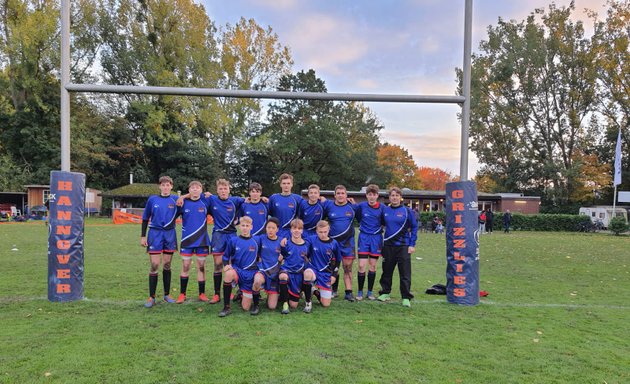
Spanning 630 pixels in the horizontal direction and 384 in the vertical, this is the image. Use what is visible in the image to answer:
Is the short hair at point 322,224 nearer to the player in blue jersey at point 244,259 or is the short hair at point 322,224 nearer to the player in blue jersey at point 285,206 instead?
the player in blue jersey at point 285,206

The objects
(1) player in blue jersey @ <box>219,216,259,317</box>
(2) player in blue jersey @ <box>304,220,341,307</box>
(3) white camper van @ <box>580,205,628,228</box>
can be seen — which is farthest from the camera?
(3) white camper van @ <box>580,205,628,228</box>

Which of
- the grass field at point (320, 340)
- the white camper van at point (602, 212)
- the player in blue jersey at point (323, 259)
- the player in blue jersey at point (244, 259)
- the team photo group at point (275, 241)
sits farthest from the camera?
the white camper van at point (602, 212)

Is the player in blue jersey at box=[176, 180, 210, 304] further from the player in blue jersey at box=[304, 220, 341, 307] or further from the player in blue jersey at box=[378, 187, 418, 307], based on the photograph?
the player in blue jersey at box=[378, 187, 418, 307]

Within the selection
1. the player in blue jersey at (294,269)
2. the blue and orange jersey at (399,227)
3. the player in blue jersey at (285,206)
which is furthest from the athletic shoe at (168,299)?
the blue and orange jersey at (399,227)

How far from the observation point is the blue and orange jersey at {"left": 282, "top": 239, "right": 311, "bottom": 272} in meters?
5.74

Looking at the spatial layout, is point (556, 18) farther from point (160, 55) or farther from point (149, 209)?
point (149, 209)

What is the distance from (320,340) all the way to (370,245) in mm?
2318

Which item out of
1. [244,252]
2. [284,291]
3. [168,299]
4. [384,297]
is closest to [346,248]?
[384,297]

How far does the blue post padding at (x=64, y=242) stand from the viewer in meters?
6.01

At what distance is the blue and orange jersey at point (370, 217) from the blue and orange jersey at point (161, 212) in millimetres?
2809

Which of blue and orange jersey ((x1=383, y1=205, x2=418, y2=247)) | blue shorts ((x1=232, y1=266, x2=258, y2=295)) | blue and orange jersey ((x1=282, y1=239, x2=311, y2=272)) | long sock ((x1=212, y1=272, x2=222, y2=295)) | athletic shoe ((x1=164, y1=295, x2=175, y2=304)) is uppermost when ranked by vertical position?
blue and orange jersey ((x1=383, y1=205, x2=418, y2=247))

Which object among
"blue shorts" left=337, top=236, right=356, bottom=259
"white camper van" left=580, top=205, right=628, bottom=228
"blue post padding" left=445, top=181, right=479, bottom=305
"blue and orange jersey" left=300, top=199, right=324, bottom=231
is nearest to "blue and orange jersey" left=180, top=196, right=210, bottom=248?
"blue and orange jersey" left=300, top=199, right=324, bottom=231

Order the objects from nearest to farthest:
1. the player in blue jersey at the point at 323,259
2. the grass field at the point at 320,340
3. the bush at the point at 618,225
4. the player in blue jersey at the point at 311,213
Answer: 1. the grass field at the point at 320,340
2. the player in blue jersey at the point at 323,259
3. the player in blue jersey at the point at 311,213
4. the bush at the point at 618,225

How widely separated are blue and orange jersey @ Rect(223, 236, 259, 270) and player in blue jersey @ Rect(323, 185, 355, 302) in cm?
129
